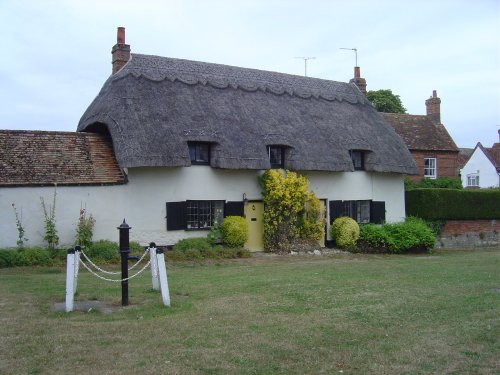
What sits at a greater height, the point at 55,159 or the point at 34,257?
the point at 55,159

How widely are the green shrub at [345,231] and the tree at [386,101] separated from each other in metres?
25.9

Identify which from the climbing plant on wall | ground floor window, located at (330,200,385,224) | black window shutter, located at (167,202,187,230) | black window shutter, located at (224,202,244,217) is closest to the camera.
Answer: black window shutter, located at (167,202,187,230)

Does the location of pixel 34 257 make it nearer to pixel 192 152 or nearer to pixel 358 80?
pixel 192 152

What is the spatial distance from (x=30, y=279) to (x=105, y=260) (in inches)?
155

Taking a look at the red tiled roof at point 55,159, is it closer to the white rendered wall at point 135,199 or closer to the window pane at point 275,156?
the white rendered wall at point 135,199

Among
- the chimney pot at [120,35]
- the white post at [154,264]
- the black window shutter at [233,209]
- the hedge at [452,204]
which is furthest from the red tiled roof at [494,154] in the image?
the white post at [154,264]

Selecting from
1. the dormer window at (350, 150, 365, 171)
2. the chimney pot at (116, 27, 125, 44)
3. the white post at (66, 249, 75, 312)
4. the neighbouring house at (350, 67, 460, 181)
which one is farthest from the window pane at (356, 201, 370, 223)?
the white post at (66, 249, 75, 312)

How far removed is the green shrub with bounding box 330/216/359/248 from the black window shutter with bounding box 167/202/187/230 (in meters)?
6.96

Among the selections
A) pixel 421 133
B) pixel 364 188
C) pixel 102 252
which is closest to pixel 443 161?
pixel 421 133

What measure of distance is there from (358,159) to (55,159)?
43.3ft

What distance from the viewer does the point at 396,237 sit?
2423 cm

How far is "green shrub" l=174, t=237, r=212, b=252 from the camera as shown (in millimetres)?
19812

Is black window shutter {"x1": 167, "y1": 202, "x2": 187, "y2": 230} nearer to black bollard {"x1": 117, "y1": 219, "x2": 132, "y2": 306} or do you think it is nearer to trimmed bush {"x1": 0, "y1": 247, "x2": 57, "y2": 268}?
trimmed bush {"x1": 0, "y1": 247, "x2": 57, "y2": 268}

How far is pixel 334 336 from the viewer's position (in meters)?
8.05
